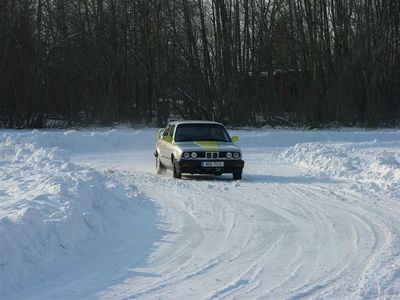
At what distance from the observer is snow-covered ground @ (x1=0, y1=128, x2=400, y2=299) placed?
598 centimetres

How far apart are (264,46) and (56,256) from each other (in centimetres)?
3871

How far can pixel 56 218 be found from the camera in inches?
318

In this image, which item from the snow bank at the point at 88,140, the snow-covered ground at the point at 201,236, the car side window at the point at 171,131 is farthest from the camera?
the snow bank at the point at 88,140

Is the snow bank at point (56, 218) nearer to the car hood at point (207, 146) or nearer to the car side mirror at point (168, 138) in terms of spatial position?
the car hood at point (207, 146)

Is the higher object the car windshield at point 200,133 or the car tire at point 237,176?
the car windshield at point 200,133

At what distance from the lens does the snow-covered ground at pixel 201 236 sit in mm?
5977

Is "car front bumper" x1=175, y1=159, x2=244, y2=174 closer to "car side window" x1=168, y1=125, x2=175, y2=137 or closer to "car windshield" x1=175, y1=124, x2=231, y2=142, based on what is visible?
"car windshield" x1=175, y1=124, x2=231, y2=142

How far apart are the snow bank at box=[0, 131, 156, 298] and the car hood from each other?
287 cm

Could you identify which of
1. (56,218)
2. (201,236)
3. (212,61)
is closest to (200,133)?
(201,236)

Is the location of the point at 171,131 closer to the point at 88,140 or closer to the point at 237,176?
the point at 237,176

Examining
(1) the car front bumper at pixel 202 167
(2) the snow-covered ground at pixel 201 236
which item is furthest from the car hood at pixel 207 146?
(2) the snow-covered ground at pixel 201 236

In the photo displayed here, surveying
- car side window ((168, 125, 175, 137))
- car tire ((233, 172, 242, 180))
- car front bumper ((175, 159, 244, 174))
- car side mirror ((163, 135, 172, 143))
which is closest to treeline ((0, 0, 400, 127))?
car side window ((168, 125, 175, 137))

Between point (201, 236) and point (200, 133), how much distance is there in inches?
356

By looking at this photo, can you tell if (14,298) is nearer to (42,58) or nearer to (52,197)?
(52,197)
